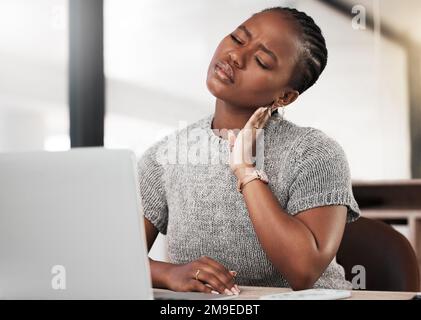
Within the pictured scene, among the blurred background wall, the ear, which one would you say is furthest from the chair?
the blurred background wall

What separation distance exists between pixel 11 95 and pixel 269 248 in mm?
2260

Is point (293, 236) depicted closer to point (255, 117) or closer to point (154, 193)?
point (255, 117)

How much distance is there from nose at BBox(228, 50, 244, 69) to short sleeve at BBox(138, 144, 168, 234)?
30 cm

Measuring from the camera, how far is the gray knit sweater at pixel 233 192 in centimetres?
151

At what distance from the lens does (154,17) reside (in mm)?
3699

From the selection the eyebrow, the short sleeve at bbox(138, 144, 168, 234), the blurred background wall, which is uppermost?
the blurred background wall

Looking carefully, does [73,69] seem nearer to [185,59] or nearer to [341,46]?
[185,59]

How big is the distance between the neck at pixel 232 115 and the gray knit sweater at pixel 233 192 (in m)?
0.04

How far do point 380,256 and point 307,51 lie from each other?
0.51m

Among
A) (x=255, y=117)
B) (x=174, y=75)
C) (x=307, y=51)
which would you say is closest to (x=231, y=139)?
(x=255, y=117)

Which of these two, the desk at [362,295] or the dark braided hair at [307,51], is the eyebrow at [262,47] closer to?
the dark braided hair at [307,51]

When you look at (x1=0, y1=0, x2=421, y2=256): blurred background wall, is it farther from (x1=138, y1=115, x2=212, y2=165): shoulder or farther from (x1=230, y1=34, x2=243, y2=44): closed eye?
(x1=230, y1=34, x2=243, y2=44): closed eye

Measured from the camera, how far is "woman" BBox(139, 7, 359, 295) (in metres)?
1.42
